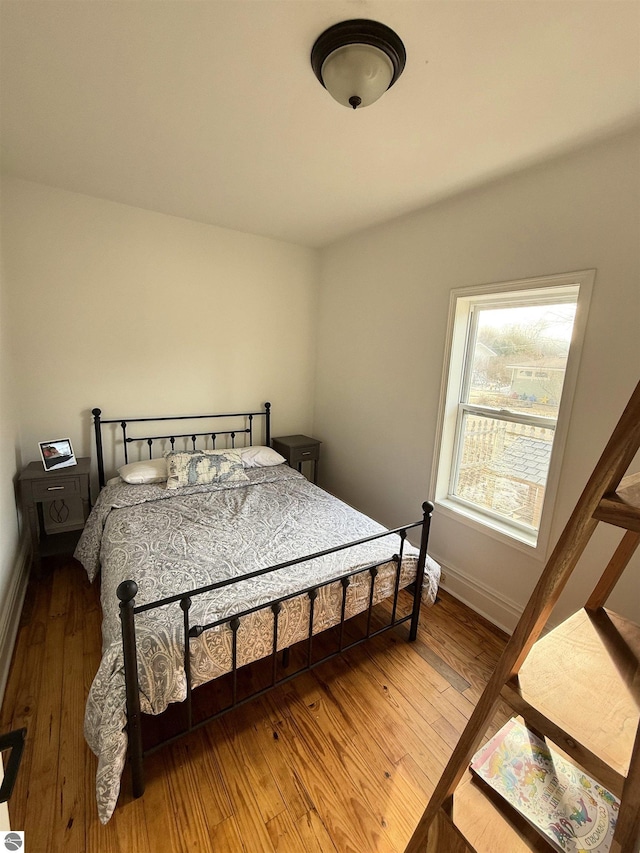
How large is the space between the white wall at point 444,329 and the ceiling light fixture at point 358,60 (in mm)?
1102

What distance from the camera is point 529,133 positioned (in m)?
1.68

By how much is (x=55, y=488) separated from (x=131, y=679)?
66.8 inches

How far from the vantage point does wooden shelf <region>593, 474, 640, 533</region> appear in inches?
23.5

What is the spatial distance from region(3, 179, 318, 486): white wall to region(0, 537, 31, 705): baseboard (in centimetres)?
72

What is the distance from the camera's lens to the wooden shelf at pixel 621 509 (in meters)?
0.60

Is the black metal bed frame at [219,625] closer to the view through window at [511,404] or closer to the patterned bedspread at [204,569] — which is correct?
the patterned bedspread at [204,569]

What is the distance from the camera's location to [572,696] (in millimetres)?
739

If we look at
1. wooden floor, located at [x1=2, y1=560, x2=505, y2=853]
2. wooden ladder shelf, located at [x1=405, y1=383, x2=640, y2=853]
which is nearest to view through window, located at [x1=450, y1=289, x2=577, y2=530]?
wooden floor, located at [x1=2, y1=560, x2=505, y2=853]

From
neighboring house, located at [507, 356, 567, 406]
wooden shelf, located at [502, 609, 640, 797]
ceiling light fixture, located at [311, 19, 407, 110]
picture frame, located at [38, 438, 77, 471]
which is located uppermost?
ceiling light fixture, located at [311, 19, 407, 110]

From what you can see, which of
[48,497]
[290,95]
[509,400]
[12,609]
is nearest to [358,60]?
[290,95]

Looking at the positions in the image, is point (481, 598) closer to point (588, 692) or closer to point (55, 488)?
point (588, 692)

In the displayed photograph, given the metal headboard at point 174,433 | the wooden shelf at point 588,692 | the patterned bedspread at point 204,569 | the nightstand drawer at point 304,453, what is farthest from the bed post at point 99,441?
the wooden shelf at point 588,692

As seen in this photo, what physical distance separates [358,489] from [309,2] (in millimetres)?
2951

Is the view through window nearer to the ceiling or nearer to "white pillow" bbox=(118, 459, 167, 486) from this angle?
the ceiling
